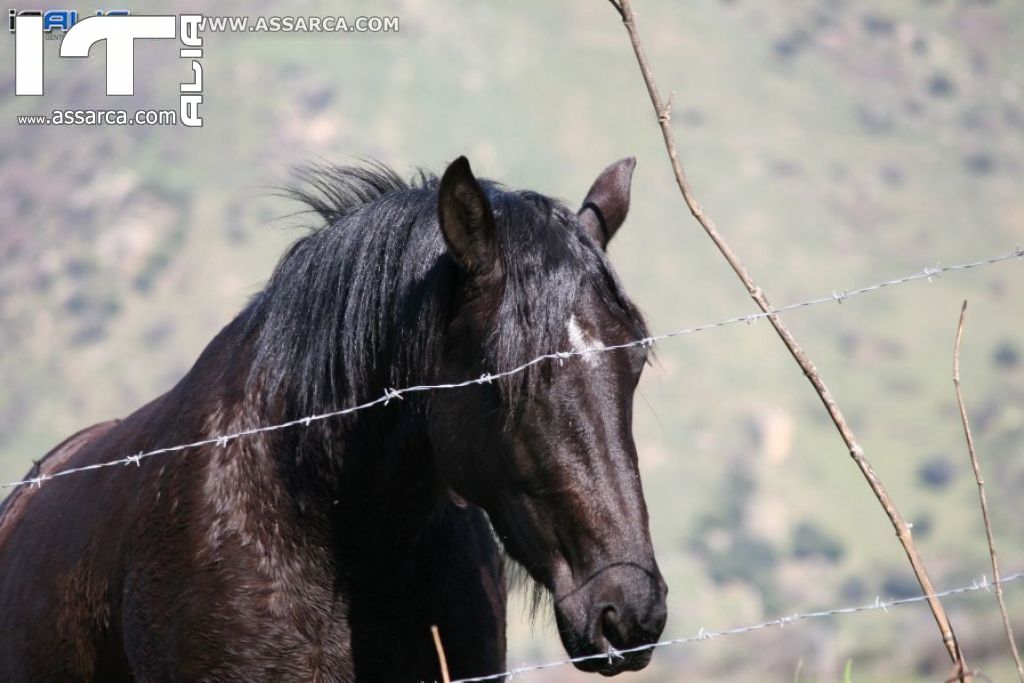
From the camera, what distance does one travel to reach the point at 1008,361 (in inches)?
4761

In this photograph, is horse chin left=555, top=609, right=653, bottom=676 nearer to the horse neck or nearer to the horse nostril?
the horse nostril

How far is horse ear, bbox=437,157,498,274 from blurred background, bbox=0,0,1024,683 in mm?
74751

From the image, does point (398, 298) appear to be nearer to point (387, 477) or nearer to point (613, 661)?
point (387, 477)

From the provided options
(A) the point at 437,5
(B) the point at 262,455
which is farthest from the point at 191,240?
(B) the point at 262,455

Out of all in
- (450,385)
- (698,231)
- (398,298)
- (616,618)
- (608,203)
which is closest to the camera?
(616,618)

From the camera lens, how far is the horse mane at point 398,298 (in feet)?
13.4

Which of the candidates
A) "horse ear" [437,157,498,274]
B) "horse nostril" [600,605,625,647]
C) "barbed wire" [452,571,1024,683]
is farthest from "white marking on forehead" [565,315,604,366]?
"barbed wire" [452,571,1024,683]

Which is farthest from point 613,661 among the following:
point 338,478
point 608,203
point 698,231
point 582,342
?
point 698,231

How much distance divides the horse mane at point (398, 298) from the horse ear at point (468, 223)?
63 mm

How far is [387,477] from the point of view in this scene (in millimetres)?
4480

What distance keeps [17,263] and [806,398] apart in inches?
3038

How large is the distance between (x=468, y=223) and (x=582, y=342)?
0.53 meters

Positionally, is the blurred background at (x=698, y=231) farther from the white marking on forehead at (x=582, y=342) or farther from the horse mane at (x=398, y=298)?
the white marking on forehead at (x=582, y=342)

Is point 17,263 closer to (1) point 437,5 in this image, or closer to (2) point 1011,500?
(1) point 437,5
